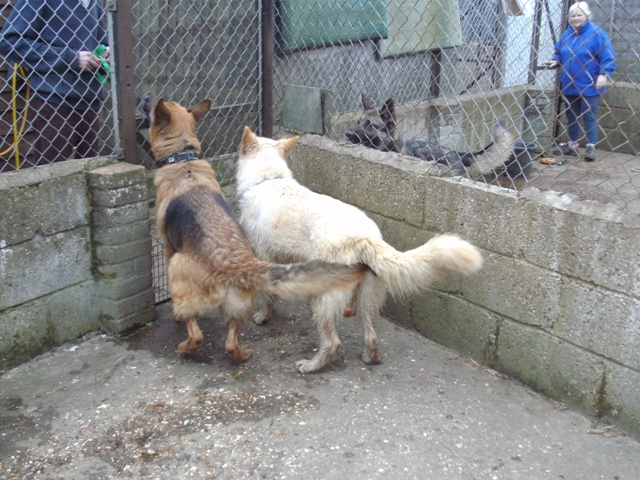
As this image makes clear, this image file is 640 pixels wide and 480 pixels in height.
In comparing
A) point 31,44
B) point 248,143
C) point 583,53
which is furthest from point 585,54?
point 31,44

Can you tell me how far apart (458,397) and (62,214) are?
9.29 feet

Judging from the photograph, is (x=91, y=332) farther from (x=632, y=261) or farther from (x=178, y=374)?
(x=632, y=261)

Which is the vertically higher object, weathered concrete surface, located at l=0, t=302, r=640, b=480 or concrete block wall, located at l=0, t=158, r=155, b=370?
concrete block wall, located at l=0, t=158, r=155, b=370

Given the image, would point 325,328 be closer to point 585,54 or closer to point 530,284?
point 530,284

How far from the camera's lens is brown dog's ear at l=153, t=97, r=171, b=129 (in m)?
4.21

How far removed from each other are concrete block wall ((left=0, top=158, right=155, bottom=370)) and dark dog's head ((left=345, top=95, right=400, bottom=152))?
2.08 m

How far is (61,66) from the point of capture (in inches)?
177

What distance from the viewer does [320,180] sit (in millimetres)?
5125

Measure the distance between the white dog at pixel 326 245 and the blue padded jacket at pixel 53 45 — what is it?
4.50 ft

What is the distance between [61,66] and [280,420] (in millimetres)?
3037

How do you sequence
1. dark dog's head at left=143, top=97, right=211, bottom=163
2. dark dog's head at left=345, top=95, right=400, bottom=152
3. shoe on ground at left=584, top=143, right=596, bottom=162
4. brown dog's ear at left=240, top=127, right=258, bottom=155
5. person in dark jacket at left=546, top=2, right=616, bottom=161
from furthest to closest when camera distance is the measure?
shoe on ground at left=584, top=143, right=596, bottom=162 < person in dark jacket at left=546, top=2, right=616, bottom=161 < dark dog's head at left=345, top=95, right=400, bottom=152 < brown dog's ear at left=240, top=127, right=258, bottom=155 < dark dog's head at left=143, top=97, right=211, bottom=163

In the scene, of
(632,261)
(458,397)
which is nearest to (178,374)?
(458,397)

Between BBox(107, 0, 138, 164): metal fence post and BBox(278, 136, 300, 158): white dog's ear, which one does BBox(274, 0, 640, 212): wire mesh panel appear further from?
BBox(107, 0, 138, 164): metal fence post

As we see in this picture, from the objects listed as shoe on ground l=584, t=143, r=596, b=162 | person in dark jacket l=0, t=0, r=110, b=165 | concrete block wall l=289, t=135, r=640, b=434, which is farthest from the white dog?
shoe on ground l=584, t=143, r=596, b=162
